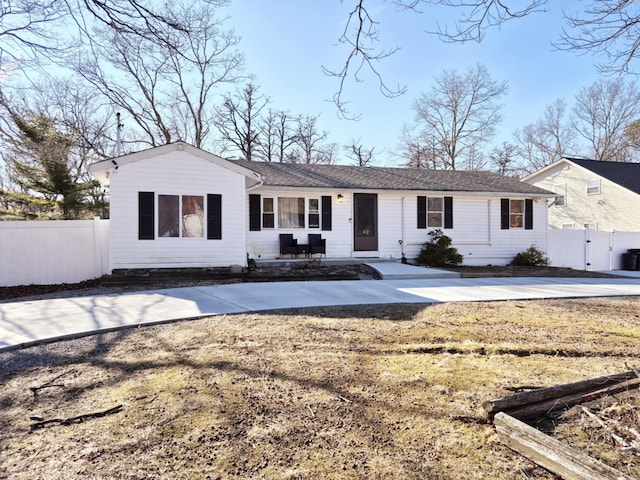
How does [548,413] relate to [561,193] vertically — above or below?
below

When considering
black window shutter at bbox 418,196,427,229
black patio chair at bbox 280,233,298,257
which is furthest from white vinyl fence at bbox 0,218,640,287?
black window shutter at bbox 418,196,427,229

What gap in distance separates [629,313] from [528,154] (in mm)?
30161

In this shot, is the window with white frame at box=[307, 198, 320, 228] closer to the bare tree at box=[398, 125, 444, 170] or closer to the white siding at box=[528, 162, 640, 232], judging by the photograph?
the white siding at box=[528, 162, 640, 232]

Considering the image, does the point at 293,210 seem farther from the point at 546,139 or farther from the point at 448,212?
the point at 546,139

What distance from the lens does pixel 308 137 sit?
2939 centimetres

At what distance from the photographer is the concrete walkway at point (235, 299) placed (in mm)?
5258

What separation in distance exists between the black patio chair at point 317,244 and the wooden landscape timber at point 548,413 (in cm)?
981

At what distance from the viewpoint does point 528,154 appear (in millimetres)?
31906

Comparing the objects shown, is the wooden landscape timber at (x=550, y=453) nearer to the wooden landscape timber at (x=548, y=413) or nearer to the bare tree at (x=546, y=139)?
the wooden landscape timber at (x=548, y=413)

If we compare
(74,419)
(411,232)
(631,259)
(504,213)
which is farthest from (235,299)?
(631,259)

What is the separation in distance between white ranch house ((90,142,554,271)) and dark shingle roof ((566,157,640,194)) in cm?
677

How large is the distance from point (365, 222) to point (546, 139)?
Result: 26.0m

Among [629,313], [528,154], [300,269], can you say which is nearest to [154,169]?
[300,269]

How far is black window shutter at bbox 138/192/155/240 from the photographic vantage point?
31.3 ft
